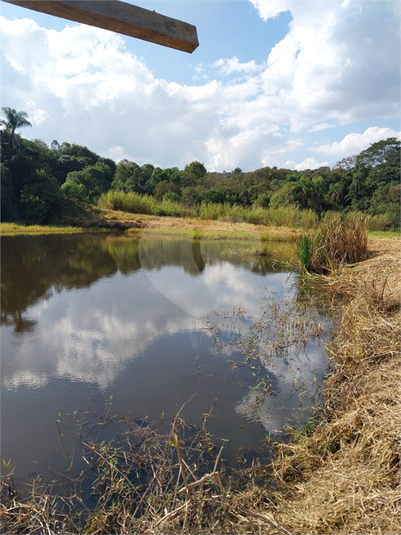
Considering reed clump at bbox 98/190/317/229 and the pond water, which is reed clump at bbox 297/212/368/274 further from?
reed clump at bbox 98/190/317/229

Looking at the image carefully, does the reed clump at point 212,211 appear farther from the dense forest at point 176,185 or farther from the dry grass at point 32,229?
the dry grass at point 32,229

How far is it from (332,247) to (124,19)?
6.25 m

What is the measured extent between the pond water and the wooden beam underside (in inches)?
85.2

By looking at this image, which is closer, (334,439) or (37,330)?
(334,439)

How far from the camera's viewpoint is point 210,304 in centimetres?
531

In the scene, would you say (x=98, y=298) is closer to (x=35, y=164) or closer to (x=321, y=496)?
(x=321, y=496)

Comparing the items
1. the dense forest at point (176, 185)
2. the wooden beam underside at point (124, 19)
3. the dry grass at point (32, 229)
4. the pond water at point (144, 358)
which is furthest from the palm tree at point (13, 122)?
the wooden beam underside at point (124, 19)

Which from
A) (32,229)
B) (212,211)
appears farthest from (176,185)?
(32,229)

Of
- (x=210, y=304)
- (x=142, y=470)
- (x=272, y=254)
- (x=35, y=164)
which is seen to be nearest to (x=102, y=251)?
(x=272, y=254)

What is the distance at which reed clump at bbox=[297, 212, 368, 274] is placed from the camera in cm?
693

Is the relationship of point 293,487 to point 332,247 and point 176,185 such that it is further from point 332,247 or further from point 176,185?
point 176,185

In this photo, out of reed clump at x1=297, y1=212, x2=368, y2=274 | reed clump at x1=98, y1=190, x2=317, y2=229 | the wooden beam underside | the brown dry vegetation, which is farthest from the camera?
reed clump at x1=98, y1=190, x2=317, y2=229

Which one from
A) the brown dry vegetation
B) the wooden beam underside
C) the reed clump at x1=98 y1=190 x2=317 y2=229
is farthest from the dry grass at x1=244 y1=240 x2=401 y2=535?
the reed clump at x1=98 y1=190 x2=317 y2=229

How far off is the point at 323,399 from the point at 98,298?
372 centimetres
